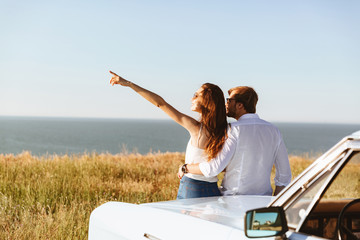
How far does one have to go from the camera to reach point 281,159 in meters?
4.13

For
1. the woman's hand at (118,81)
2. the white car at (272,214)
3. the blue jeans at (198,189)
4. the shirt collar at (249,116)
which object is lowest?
the blue jeans at (198,189)

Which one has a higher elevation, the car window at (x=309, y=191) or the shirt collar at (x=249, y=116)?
the shirt collar at (x=249, y=116)

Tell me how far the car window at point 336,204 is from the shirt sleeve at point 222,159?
1.41 meters

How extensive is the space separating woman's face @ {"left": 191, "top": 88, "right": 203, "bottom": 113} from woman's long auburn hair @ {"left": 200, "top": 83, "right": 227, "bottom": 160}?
1.1 inches

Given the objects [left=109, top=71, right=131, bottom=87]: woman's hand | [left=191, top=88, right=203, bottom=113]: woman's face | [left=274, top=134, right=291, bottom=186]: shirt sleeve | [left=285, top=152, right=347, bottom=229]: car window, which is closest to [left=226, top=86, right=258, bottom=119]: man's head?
[left=191, top=88, right=203, bottom=113]: woman's face

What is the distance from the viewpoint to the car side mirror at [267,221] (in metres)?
1.94

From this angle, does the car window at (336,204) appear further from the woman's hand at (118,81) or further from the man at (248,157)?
the woman's hand at (118,81)

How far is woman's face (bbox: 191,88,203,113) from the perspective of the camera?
4.37 meters

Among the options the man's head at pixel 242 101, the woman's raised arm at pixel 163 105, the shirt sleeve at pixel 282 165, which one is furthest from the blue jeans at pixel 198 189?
the man's head at pixel 242 101

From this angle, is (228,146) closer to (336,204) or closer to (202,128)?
(202,128)

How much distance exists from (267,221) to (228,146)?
2.01m

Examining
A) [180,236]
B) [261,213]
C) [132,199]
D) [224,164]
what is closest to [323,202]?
[261,213]

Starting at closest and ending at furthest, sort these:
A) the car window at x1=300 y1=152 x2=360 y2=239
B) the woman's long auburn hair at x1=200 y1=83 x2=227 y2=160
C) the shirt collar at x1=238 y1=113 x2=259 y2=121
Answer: the car window at x1=300 y1=152 x2=360 y2=239 → the shirt collar at x1=238 y1=113 x2=259 y2=121 → the woman's long auburn hair at x1=200 y1=83 x2=227 y2=160

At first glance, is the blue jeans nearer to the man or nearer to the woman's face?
the man
